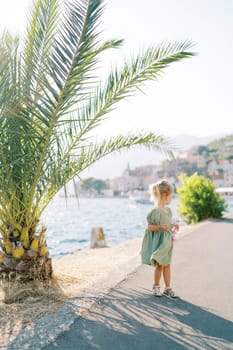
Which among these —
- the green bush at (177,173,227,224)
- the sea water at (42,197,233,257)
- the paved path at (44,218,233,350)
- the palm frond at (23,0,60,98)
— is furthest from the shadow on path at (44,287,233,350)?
the green bush at (177,173,227,224)

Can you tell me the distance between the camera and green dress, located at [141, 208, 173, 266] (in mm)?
5238

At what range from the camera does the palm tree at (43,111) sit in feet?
16.9

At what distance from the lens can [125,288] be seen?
5.57 metres

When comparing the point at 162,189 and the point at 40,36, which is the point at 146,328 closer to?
the point at 162,189

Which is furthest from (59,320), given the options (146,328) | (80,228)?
(80,228)

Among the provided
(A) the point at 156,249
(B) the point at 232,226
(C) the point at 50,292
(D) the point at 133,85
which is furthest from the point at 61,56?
(B) the point at 232,226

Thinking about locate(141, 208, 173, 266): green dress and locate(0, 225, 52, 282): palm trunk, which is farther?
locate(0, 225, 52, 282): palm trunk

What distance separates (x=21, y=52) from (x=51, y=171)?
5.39 ft

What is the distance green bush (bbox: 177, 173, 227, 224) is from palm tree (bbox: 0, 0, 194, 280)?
11.8 meters

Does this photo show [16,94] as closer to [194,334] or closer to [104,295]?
[104,295]

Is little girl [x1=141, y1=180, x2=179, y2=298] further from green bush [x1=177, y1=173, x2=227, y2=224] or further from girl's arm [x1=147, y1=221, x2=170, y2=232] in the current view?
green bush [x1=177, y1=173, x2=227, y2=224]

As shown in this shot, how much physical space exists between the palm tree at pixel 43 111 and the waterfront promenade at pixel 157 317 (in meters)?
1.45

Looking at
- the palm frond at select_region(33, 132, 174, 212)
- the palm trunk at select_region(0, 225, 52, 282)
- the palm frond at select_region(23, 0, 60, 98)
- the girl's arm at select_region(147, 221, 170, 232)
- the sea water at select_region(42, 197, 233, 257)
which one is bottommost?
the sea water at select_region(42, 197, 233, 257)

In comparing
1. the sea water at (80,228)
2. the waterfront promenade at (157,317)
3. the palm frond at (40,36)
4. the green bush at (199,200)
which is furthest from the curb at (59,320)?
the green bush at (199,200)
